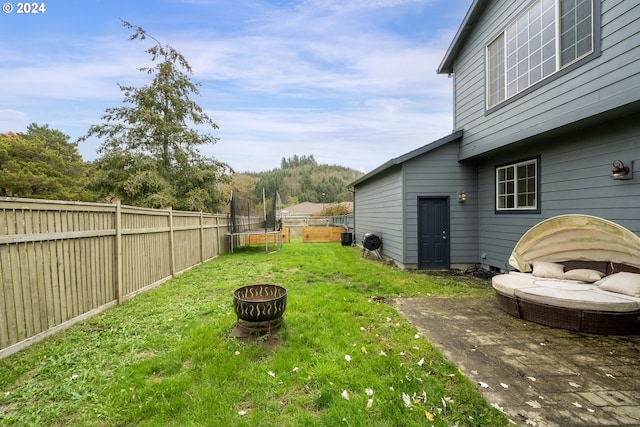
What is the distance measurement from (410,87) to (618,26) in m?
11.4

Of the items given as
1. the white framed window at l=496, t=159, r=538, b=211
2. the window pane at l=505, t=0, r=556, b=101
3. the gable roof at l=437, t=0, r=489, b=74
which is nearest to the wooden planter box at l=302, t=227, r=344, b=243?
the gable roof at l=437, t=0, r=489, b=74

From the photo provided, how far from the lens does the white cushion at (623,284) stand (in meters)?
3.38

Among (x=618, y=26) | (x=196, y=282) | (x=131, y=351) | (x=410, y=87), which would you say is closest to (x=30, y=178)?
(x=196, y=282)

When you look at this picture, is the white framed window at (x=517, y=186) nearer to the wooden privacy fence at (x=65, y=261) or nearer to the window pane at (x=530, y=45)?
the window pane at (x=530, y=45)

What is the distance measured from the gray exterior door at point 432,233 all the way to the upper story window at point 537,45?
2.67 m

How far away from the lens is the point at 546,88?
473cm

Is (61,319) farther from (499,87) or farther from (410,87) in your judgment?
(410,87)

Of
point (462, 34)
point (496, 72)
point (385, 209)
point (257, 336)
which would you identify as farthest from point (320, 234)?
point (257, 336)

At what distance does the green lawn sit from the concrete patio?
23cm

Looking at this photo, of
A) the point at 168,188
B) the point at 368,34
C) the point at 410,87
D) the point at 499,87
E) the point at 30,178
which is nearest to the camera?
the point at 499,87

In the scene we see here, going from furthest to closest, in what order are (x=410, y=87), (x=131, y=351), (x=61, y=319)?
(x=410, y=87)
(x=61, y=319)
(x=131, y=351)

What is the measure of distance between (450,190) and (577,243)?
3.37 metres

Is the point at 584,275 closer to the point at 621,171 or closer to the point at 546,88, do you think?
the point at 621,171

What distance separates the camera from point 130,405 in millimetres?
2098
